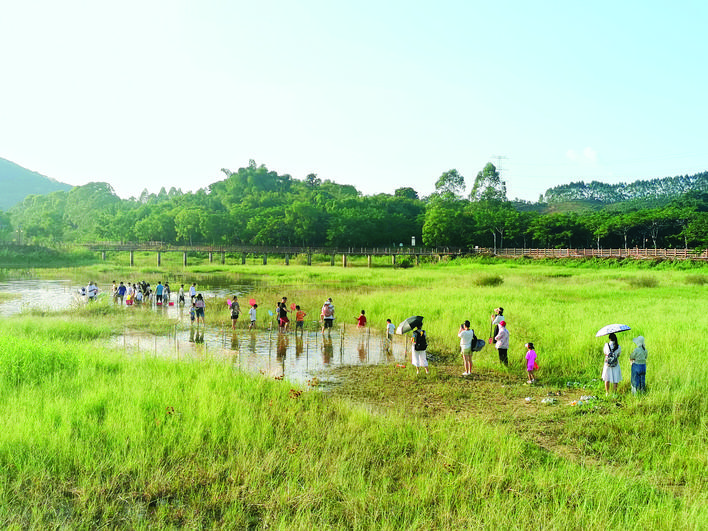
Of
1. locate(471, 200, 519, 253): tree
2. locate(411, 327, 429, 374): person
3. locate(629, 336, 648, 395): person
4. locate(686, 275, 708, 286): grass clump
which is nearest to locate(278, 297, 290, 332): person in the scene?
locate(411, 327, 429, 374): person

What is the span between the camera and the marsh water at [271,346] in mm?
13992

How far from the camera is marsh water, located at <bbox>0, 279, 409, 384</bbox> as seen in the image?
13992 mm

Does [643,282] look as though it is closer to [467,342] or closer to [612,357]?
[467,342]

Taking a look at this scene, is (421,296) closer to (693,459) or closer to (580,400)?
(580,400)

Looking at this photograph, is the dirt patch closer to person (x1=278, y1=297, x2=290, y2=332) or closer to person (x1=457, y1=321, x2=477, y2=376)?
person (x1=457, y1=321, x2=477, y2=376)

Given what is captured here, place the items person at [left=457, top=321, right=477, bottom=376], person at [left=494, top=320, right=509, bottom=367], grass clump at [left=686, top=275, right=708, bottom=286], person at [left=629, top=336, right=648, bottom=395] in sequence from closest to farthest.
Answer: person at [left=629, top=336, right=648, bottom=395], person at [left=457, top=321, right=477, bottom=376], person at [left=494, top=320, right=509, bottom=367], grass clump at [left=686, top=275, right=708, bottom=286]

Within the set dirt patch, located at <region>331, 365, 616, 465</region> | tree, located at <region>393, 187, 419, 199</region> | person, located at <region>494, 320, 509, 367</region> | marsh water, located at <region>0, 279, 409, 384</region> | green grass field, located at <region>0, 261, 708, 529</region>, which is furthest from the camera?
tree, located at <region>393, 187, 419, 199</region>

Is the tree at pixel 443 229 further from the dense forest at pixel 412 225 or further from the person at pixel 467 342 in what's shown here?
the person at pixel 467 342

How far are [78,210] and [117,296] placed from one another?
180908 millimetres

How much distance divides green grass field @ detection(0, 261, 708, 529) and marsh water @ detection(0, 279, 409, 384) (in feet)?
4.47

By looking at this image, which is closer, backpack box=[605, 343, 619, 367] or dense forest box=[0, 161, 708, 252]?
backpack box=[605, 343, 619, 367]

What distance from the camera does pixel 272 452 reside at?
23.5 feet

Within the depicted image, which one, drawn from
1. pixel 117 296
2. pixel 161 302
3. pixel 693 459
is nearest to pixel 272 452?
pixel 693 459

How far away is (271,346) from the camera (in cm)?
1694
